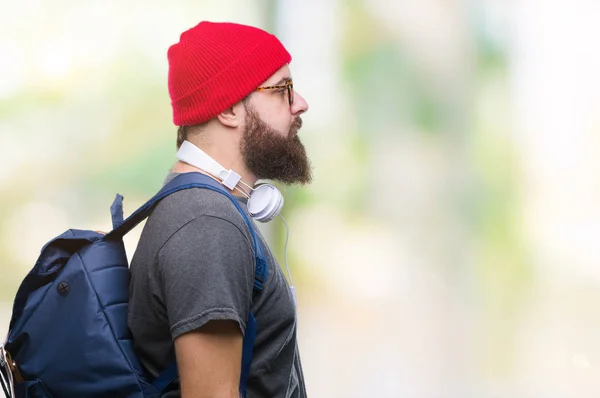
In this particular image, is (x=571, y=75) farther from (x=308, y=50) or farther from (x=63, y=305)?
(x=63, y=305)

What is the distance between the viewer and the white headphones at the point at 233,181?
1.34 metres

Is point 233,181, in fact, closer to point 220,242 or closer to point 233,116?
point 233,116

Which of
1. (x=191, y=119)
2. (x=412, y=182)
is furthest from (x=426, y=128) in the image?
(x=191, y=119)

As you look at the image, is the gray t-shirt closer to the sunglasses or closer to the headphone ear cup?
the headphone ear cup

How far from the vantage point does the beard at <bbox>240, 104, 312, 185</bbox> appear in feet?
4.47

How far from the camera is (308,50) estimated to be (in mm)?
2801

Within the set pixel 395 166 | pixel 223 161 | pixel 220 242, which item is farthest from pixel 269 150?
pixel 395 166

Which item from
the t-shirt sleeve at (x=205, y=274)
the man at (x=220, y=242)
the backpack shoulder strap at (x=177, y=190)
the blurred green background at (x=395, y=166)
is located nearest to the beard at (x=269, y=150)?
the man at (x=220, y=242)

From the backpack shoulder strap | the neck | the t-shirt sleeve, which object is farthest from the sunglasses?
the t-shirt sleeve

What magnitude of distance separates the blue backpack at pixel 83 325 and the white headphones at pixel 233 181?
12cm

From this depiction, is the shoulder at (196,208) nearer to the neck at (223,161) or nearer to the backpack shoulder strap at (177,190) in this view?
the backpack shoulder strap at (177,190)

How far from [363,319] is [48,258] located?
1.68m

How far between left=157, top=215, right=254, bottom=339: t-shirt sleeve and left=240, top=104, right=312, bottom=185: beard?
292mm

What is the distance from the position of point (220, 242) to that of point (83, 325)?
0.83 ft
